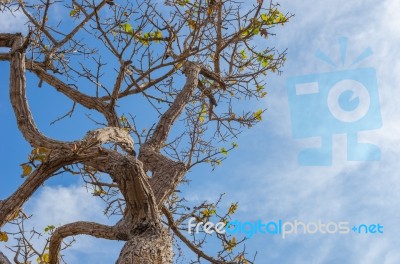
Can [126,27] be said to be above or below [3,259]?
above

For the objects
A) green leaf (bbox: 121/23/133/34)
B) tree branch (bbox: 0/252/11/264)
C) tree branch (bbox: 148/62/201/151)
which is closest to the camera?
tree branch (bbox: 0/252/11/264)

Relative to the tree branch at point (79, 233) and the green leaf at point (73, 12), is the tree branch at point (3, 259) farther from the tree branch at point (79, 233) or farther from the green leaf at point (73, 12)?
the green leaf at point (73, 12)

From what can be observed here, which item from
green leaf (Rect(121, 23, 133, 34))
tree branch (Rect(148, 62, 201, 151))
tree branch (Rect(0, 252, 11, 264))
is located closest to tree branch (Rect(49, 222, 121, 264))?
tree branch (Rect(0, 252, 11, 264))

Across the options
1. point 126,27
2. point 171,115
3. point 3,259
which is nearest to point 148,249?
point 3,259

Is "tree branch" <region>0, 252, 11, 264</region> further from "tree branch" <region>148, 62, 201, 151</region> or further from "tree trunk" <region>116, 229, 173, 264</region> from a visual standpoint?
"tree branch" <region>148, 62, 201, 151</region>

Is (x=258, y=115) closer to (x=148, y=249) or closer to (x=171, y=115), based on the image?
(x=171, y=115)

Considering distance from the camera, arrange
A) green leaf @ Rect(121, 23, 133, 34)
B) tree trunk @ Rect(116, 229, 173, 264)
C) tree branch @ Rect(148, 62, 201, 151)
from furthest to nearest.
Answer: green leaf @ Rect(121, 23, 133, 34) < tree branch @ Rect(148, 62, 201, 151) < tree trunk @ Rect(116, 229, 173, 264)

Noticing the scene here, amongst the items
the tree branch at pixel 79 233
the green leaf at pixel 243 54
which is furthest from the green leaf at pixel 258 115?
the tree branch at pixel 79 233

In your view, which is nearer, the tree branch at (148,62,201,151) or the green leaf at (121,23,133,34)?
the tree branch at (148,62,201,151)

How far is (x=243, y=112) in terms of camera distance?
16.5ft

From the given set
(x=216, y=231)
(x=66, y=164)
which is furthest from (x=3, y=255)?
(x=216, y=231)

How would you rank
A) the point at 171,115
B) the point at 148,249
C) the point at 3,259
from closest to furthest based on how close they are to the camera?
the point at 148,249, the point at 3,259, the point at 171,115

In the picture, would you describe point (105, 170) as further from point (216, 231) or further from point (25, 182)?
point (216, 231)

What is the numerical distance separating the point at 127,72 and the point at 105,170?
6.69 feet
